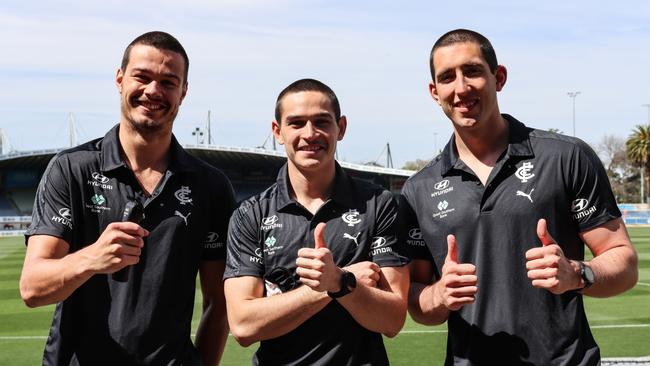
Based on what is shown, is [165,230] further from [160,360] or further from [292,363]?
[292,363]

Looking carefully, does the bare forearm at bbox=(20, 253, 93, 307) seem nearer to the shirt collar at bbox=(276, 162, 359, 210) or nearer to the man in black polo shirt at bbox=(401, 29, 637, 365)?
the shirt collar at bbox=(276, 162, 359, 210)

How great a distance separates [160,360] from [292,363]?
67 cm

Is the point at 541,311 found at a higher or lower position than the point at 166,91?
lower

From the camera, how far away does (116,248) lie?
140 inches

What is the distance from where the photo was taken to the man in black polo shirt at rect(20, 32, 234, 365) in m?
3.99

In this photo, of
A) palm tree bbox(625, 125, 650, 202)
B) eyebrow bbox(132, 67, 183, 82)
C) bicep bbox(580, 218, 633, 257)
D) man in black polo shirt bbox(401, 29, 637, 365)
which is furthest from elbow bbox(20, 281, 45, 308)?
palm tree bbox(625, 125, 650, 202)

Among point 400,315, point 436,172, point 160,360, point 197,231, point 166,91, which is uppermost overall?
point 166,91

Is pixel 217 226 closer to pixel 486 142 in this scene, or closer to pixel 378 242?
pixel 378 242

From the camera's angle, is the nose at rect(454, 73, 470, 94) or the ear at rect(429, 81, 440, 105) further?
the ear at rect(429, 81, 440, 105)

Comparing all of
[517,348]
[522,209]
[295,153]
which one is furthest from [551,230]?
[295,153]

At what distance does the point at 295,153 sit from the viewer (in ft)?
Answer: 13.0

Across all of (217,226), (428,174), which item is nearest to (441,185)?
(428,174)

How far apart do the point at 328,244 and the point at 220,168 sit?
55.7 m

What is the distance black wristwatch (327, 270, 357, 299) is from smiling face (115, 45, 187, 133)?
49.8 inches
